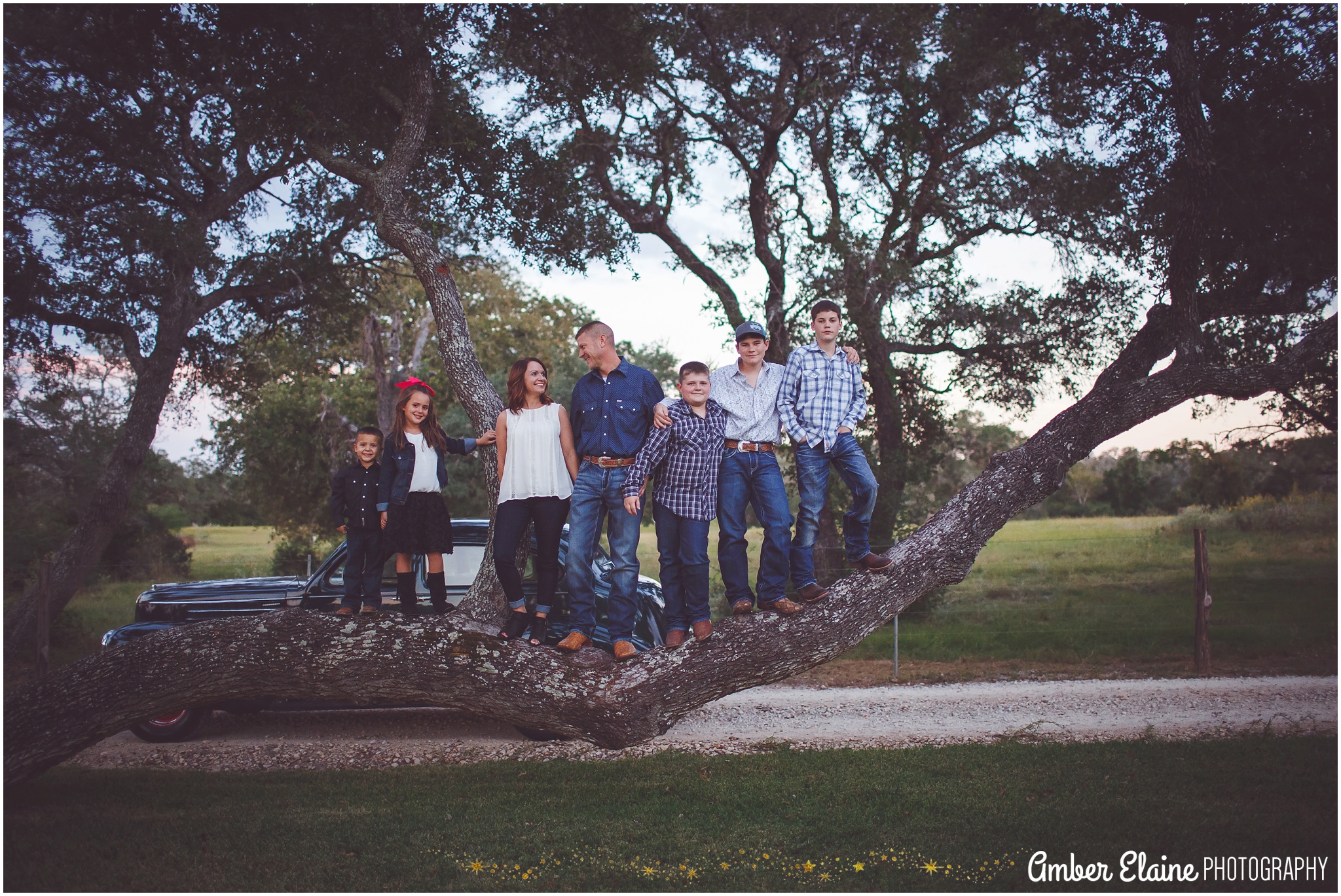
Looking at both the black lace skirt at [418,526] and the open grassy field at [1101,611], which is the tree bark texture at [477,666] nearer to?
the black lace skirt at [418,526]

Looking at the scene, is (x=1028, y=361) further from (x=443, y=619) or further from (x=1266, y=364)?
(x=443, y=619)

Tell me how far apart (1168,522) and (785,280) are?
9.27m

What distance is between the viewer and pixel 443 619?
5.42 m

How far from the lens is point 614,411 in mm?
5289

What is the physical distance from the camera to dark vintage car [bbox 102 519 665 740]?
7852 mm

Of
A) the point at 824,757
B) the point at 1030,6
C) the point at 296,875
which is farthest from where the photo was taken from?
the point at 1030,6

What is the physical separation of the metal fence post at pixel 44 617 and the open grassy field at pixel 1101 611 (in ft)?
5.81

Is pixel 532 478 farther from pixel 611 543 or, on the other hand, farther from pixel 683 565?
pixel 683 565

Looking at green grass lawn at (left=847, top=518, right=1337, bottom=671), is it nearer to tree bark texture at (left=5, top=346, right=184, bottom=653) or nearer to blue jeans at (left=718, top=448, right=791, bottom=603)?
blue jeans at (left=718, top=448, right=791, bottom=603)

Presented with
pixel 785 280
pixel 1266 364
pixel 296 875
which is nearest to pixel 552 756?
pixel 296 875

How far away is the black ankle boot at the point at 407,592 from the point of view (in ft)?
22.1

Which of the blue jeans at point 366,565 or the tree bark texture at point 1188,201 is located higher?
the tree bark texture at point 1188,201

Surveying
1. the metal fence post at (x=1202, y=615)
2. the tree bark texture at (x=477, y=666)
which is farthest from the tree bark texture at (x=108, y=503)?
the metal fence post at (x=1202, y=615)

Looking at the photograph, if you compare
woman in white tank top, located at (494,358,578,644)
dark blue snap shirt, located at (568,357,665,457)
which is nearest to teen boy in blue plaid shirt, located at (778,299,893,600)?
dark blue snap shirt, located at (568,357,665,457)
